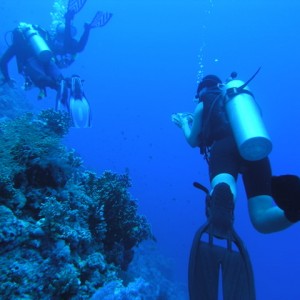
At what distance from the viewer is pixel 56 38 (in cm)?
863

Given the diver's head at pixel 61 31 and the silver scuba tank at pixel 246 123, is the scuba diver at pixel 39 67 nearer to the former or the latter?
the diver's head at pixel 61 31

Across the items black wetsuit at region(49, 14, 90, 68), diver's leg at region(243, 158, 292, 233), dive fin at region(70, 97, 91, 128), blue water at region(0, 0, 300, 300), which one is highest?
blue water at region(0, 0, 300, 300)

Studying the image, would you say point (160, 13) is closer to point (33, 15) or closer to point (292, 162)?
point (33, 15)

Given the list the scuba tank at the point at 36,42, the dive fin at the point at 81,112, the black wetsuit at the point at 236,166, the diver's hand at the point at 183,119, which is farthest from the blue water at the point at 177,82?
Answer: the black wetsuit at the point at 236,166

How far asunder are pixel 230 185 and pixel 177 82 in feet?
509

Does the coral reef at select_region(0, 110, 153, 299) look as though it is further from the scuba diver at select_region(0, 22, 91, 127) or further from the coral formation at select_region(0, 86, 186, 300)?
the scuba diver at select_region(0, 22, 91, 127)

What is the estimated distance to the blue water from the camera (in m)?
91.8

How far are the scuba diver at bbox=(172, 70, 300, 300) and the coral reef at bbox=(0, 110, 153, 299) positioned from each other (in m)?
1.05

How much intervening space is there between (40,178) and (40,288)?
5.14ft

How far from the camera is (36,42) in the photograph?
7383 mm

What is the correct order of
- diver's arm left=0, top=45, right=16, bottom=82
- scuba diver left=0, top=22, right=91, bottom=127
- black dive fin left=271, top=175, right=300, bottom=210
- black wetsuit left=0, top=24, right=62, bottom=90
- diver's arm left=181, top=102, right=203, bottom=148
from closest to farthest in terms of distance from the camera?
black dive fin left=271, top=175, right=300, bottom=210
diver's arm left=181, top=102, right=203, bottom=148
scuba diver left=0, top=22, right=91, bottom=127
black wetsuit left=0, top=24, right=62, bottom=90
diver's arm left=0, top=45, right=16, bottom=82

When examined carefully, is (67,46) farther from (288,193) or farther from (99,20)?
(288,193)

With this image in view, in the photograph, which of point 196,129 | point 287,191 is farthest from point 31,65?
point 287,191

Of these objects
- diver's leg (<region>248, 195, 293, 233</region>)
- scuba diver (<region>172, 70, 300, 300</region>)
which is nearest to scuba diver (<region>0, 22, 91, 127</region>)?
scuba diver (<region>172, 70, 300, 300</region>)
